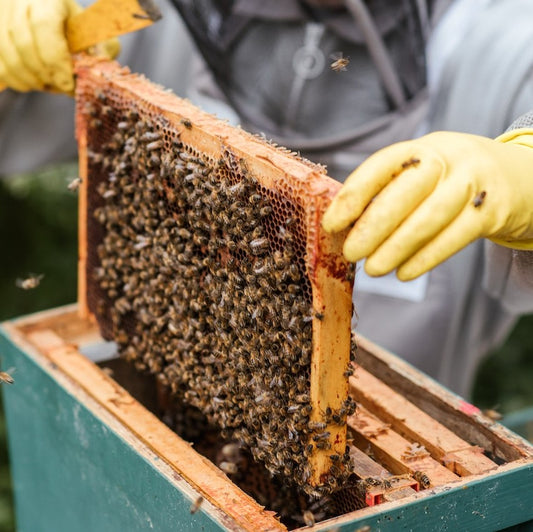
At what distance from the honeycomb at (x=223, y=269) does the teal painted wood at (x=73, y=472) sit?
0.97 ft

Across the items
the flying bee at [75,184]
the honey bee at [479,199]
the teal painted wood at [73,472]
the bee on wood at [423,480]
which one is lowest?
the teal painted wood at [73,472]

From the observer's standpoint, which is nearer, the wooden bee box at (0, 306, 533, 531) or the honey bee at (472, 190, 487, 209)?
the honey bee at (472, 190, 487, 209)

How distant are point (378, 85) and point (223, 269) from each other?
1.67 m

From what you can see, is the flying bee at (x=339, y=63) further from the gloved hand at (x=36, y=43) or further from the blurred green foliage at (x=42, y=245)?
the blurred green foliage at (x=42, y=245)

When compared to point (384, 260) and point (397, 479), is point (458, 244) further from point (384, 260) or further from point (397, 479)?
point (397, 479)

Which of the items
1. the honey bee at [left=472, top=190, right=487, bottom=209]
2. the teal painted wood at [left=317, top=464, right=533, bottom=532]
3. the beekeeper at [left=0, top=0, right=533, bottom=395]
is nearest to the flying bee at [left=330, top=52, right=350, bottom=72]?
the beekeeper at [left=0, top=0, right=533, bottom=395]

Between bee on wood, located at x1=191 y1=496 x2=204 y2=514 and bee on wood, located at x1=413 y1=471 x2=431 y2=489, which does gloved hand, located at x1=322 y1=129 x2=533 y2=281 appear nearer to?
bee on wood, located at x1=413 y1=471 x2=431 y2=489

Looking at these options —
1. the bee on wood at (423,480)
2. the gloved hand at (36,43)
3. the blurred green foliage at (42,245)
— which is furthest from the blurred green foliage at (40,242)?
the bee on wood at (423,480)

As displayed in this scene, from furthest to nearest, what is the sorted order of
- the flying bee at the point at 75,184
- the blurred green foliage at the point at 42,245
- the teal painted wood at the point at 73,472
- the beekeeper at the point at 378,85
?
the blurred green foliage at the point at 42,245
the beekeeper at the point at 378,85
the flying bee at the point at 75,184
the teal painted wood at the point at 73,472

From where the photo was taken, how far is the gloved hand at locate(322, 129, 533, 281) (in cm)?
189

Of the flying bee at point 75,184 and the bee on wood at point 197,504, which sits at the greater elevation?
the flying bee at point 75,184

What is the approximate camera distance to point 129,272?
2.87 meters

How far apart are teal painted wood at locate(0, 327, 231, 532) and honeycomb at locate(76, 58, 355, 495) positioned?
0.97 feet

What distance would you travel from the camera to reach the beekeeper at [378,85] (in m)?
3.27
